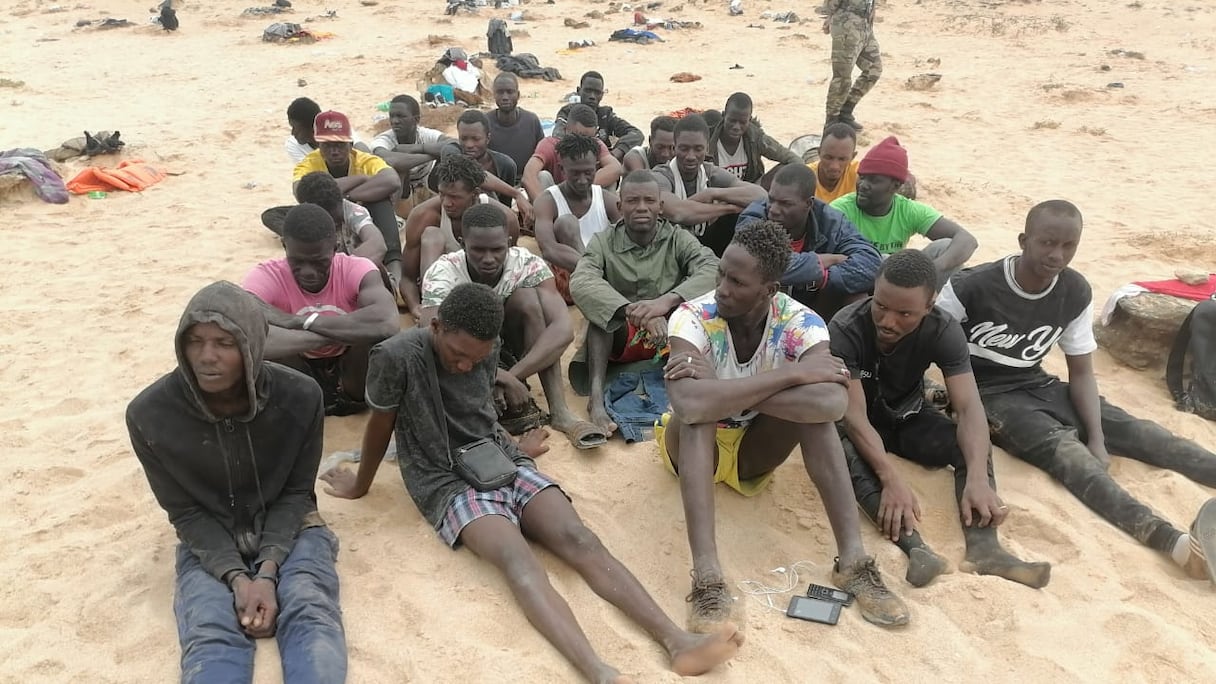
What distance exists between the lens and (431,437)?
2922mm

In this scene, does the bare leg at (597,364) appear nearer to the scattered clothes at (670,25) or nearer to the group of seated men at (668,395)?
the group of seated men at (668,395)

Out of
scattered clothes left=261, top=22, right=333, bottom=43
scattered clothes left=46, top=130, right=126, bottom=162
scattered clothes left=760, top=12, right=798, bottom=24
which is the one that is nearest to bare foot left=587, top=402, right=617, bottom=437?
scattered clothes left=46, top=130, right=126, bottom=162

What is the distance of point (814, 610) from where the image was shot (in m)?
2.66

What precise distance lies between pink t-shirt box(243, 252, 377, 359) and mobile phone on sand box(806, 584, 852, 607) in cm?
236

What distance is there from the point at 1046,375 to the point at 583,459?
224 centimetres

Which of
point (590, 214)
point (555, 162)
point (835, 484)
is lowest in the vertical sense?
point (835, 484)

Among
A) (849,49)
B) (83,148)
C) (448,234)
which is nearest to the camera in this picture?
(448,234)

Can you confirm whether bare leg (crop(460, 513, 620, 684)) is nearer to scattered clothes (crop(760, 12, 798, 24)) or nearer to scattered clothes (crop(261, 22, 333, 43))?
scattered clothes (crop(261, 22, 333, 43))

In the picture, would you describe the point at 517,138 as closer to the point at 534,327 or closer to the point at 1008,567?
the point at 534,327

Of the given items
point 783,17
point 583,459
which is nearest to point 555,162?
point 583,459

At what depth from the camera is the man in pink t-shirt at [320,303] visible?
11.5 feet

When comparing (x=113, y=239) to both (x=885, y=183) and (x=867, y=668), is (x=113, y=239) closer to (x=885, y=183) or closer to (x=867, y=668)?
(x=885, y=183)

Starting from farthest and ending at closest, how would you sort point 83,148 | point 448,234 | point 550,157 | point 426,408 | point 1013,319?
point 83,148 → point 550,157 → point 448,234 → point 1013,319 → point 426,408

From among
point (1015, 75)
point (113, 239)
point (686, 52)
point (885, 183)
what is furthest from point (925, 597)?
point (686, 52)
